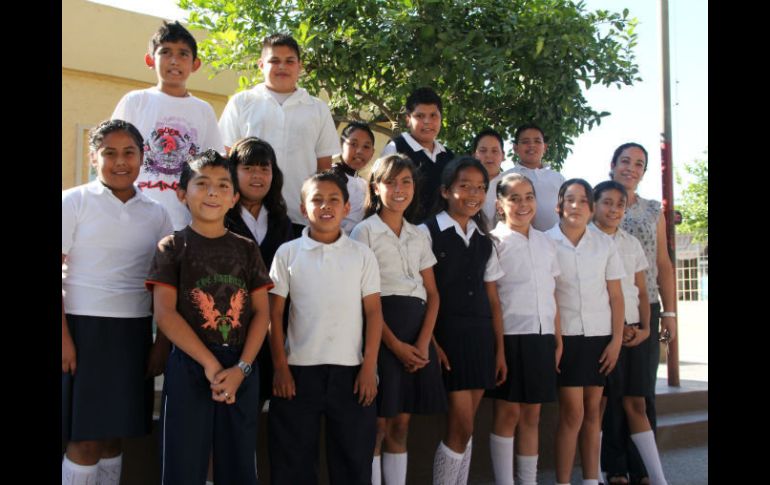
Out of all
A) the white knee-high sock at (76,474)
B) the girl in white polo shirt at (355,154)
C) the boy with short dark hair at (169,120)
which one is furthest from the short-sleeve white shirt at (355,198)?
the white knee-high sock at (76,474)

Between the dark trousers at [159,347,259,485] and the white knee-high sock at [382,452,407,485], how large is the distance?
0.77 meters

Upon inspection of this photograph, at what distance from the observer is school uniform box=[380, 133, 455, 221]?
13.0 feet

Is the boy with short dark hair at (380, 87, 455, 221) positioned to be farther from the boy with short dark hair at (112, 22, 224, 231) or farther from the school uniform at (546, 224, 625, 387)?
the boy with short dark hair at (112, 22, 224, 231)

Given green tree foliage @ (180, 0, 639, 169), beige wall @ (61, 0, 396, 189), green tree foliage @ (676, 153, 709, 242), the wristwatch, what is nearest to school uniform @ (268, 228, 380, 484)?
the wristwatch

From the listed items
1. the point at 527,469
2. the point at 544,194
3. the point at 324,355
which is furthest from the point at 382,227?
the point at 544,194

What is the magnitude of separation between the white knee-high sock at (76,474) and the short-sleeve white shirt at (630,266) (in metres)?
2.67

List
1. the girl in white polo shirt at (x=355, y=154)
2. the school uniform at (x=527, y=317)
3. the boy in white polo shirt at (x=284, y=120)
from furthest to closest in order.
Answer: the girl in white polo shirt at (x=355, y=154) → the boy in white polo shirt at (x=284, y=120) → the school uniform at (x=527, y=317)

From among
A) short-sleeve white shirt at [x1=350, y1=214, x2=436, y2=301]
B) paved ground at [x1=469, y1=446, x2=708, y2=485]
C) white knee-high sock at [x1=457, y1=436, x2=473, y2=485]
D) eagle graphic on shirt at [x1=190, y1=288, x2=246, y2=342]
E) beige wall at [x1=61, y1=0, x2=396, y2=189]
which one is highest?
beige wall at [x1=61, y1=0, x2=396, y2=189]

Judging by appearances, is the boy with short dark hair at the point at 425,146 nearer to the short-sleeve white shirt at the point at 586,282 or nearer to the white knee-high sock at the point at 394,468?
the short-sleeve white shirt at the point at 586,282

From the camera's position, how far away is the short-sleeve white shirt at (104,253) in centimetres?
267

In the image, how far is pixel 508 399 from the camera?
3.44 m

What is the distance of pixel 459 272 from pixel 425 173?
844 mm

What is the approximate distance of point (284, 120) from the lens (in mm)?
3719
